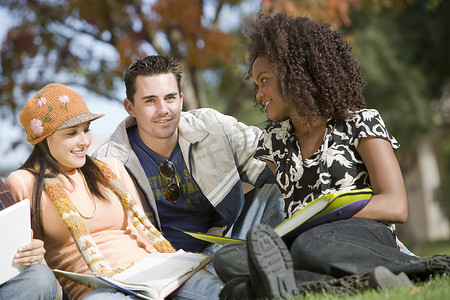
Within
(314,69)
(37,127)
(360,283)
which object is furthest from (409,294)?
(37,127)

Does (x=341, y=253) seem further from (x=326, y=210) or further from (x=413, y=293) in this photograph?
(x=413, y=293)

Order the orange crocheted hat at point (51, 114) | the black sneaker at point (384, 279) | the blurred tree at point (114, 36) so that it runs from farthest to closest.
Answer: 1. the blurred tree at point (114, 36)
2. the orange crocheted hat at point (51, 114)
3. the black sneaker at point (384, 279)

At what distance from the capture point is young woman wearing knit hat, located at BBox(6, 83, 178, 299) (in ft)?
10.6

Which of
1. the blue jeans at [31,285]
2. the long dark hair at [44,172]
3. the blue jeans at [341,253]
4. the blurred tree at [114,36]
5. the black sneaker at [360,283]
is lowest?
the black sneaker at [360,283]

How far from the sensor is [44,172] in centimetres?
333

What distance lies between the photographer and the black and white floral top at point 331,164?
3158 millimetres

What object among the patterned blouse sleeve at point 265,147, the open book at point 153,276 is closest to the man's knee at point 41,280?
the open book at point 153,276

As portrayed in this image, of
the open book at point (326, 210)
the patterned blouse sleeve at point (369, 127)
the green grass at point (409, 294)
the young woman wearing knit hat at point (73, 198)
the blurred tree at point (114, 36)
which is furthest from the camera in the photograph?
the blurred tree at point (114, 36)

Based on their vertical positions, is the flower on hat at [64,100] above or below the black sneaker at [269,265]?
above

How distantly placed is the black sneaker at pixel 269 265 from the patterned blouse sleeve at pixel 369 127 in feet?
2.88

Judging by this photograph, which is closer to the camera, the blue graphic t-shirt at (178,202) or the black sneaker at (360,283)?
the black sneaker at (360,283)

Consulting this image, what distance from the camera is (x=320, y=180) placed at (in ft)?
10.5

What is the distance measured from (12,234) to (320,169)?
1.52 m

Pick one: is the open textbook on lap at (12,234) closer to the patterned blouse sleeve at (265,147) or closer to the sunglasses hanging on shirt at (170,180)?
the sunglasses hanging on shirt at (170,180)
